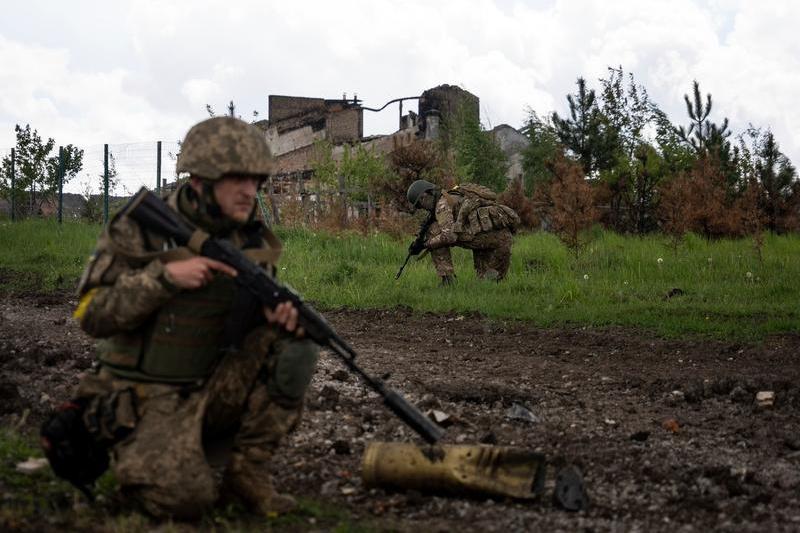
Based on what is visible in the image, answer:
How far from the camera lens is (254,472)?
362 cm

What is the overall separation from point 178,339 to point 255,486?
62cm

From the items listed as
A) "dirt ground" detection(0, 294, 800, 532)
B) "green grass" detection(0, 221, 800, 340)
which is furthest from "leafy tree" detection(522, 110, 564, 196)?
"dirt ground" detection(0, 294, 800, 532)

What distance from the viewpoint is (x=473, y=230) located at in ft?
37.6

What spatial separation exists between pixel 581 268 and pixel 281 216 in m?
8.01

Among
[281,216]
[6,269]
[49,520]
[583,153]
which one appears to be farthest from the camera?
[583,153]

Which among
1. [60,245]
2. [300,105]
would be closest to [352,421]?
[60,245]

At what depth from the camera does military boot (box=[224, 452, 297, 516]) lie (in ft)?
11.8

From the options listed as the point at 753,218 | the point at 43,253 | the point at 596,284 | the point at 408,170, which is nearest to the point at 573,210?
the point at 596,284

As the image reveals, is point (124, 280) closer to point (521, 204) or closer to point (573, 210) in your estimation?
point (573, 210)

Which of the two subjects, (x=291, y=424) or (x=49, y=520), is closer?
(x=49, y=520)

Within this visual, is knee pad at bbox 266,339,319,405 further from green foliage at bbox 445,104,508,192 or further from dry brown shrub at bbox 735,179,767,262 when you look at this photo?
green foliage at bbox 445,104,508,192

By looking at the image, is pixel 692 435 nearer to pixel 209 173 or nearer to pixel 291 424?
pixel 291 424

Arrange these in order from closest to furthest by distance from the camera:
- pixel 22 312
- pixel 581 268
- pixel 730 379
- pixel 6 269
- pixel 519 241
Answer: pixel 730 379 → pixel 22 312 → pixel 581 268 → pixel 6 269 → pixel 519 241

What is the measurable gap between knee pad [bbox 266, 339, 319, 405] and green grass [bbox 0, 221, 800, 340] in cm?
573
